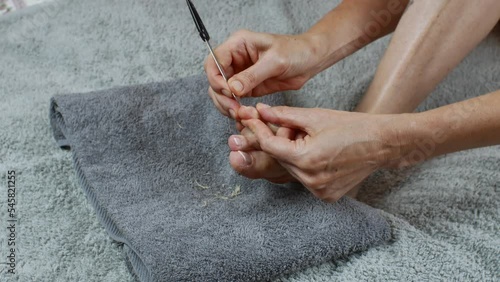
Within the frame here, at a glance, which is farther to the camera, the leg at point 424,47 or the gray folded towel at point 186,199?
the leg at point 424,47

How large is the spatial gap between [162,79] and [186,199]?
373 mm

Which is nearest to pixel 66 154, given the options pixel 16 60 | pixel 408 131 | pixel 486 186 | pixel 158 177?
pixel 158 177

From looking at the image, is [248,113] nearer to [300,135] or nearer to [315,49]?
[300,135]

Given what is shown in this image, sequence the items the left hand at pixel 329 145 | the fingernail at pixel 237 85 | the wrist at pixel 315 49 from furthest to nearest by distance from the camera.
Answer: the wrist at pixel 315 49 < the fingernail at pixel 237 85 < the left hand at pixel 329 145

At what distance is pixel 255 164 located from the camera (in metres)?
0.84

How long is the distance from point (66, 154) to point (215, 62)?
1.04 feet

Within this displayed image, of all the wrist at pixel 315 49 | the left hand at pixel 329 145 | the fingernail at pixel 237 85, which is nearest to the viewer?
the left hand at pixel 329 145

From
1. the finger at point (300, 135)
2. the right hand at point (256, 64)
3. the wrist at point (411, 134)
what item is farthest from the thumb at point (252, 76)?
the wrist at point (411, 134)

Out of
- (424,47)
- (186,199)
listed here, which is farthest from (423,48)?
(186,199)

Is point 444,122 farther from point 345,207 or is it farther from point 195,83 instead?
point 195,83

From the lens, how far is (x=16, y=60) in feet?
4.05

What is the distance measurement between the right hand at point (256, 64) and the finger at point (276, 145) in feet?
0.31

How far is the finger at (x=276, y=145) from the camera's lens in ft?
2.54

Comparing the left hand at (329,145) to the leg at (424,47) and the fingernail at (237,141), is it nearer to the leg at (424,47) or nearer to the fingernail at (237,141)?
the fingernail at (237,141)
